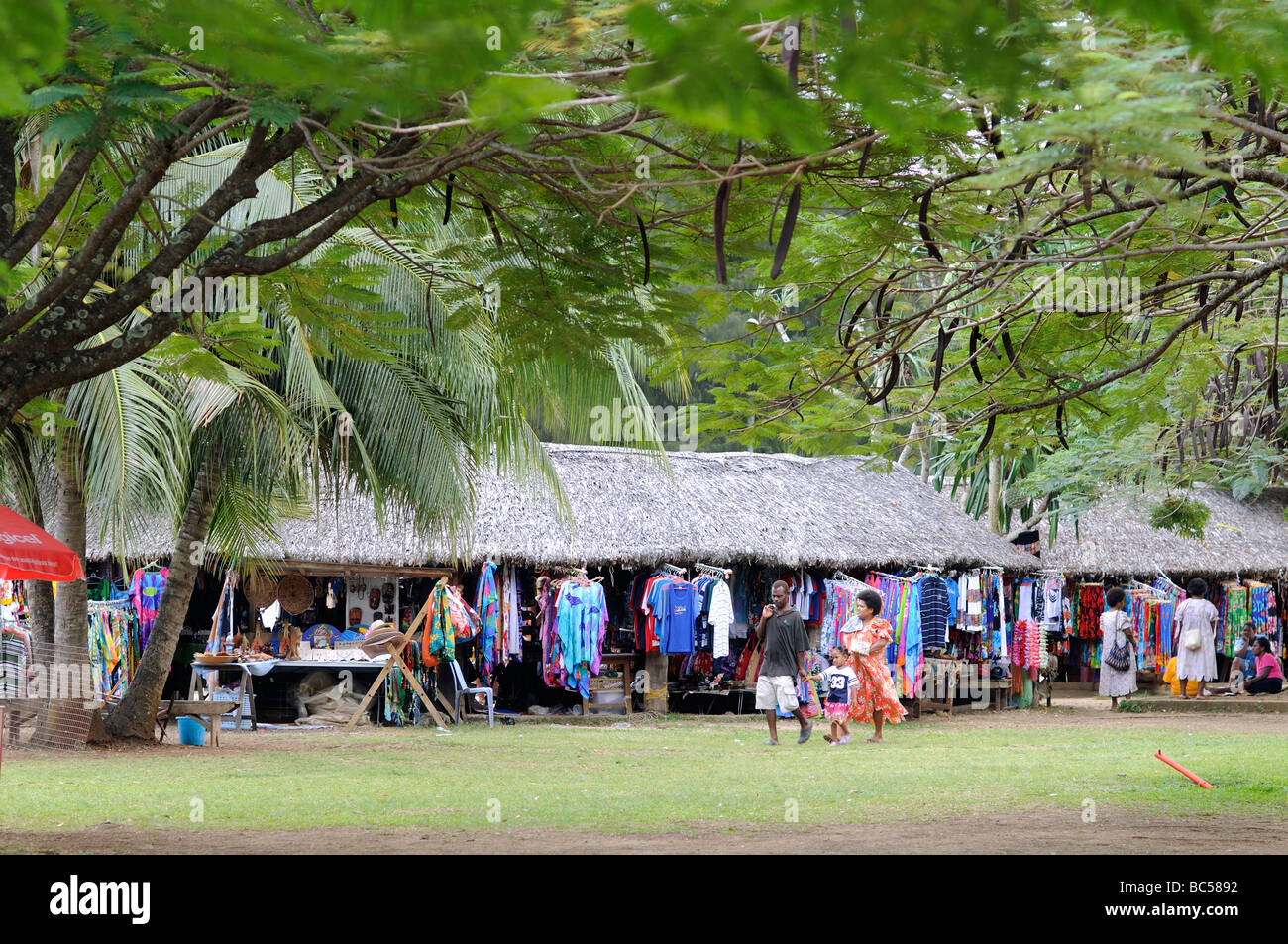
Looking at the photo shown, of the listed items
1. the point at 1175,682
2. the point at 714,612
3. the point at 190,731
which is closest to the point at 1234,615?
the point at 1175,682

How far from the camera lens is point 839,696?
48.9 ft

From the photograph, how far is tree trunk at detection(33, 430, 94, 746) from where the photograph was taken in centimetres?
1284

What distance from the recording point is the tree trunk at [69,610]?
12.8 metres

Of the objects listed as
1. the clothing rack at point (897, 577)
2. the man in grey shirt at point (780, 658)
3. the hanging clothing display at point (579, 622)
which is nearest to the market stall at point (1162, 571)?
the clothing rack at point (897, 577)

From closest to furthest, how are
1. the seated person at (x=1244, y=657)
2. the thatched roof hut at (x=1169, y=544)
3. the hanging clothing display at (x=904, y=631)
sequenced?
the hanging clothing display at (x=904, y=631)
the seated person at (x=1244, y=657)
the thatched roof hut at (x=1169, y=544)

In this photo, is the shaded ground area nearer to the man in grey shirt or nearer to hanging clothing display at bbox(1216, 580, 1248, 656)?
the man in grey shirt

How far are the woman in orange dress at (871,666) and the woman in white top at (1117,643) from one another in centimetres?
665

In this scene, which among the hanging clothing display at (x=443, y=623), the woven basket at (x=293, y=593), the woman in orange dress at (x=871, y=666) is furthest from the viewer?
the woven basket at (x=293, y=593)

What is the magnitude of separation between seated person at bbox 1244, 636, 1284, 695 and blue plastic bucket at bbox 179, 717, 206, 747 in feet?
54.8

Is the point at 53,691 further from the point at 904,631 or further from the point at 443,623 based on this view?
the point at 904,631

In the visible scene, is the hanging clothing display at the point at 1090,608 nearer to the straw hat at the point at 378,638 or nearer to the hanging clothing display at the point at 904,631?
the hanging clothing display at the point at 904,631

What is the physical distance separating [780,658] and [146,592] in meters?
9.33

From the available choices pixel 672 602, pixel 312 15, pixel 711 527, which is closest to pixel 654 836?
pixel 312 15

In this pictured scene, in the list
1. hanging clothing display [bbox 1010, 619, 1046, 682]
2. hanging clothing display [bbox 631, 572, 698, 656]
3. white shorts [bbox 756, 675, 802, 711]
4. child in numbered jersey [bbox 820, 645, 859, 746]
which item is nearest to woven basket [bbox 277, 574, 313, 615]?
hanging clothing display [bbox 631, 572, 698, 656]
